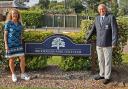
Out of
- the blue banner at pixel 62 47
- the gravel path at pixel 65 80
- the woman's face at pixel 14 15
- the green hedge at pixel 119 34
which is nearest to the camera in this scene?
the gravel path at pixel 65 80

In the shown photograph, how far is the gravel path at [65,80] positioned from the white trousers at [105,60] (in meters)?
0.25

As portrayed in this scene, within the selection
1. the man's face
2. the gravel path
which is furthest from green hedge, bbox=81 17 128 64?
the man's face

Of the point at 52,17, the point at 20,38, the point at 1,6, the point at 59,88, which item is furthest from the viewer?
the point at 1,6

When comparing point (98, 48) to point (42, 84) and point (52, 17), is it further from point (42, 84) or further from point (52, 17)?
point (52, 17)

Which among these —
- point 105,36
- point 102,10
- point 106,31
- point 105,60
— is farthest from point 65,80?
point 102,10

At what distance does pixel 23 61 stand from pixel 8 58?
0.48m

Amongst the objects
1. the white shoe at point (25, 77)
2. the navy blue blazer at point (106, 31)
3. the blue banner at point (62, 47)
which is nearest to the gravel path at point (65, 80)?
the white shoe at point (25, 77)

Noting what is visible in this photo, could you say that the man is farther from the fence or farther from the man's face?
the fence

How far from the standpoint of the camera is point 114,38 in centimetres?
935

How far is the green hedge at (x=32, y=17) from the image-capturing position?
39.7 meters

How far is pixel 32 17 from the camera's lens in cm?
4006

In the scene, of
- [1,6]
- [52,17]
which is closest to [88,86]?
[52,17]

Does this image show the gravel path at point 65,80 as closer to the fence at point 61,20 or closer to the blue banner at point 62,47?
the blue banner at point 62,47

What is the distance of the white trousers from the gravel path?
25 cm
